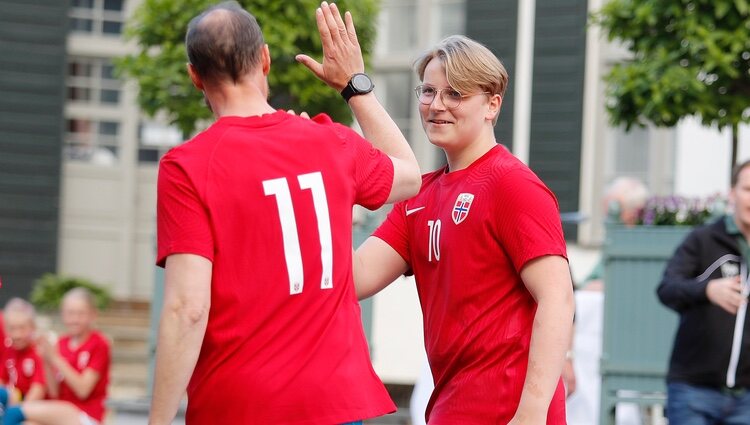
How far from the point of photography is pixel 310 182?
3.40 metres

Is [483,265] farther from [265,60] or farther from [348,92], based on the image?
[265,60]

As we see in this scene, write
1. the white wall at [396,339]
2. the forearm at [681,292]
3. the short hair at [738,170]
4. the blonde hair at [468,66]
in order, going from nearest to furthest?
the blonde hair at [468,66], the short hair at [738,170], the forearm at [681,292], the white wall at [396,339]

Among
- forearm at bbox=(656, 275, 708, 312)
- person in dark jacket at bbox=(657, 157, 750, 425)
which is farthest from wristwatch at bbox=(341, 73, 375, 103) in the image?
forearm at bbox=(656, 275, 708, 312)

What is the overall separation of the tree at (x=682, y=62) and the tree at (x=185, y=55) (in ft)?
8.44

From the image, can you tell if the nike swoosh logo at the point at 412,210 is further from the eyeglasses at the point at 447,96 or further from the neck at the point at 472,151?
the eyeglasses at the point at 447,96

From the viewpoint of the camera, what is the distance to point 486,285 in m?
3.84

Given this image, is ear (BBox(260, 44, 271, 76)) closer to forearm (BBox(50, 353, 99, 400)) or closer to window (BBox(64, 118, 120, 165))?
forearm (BBox(50, 353, 99, 400))

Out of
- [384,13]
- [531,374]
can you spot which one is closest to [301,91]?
[384,13]

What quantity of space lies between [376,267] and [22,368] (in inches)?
222

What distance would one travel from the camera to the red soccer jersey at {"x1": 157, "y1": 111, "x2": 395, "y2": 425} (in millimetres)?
3326

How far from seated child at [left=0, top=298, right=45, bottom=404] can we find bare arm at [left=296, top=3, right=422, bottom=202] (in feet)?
19.0

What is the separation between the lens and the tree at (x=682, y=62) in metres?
9.02

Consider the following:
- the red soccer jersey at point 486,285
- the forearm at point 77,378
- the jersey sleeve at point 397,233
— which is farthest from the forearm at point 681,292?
the forearm at point 77,378

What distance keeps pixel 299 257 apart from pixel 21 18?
43.2ft
